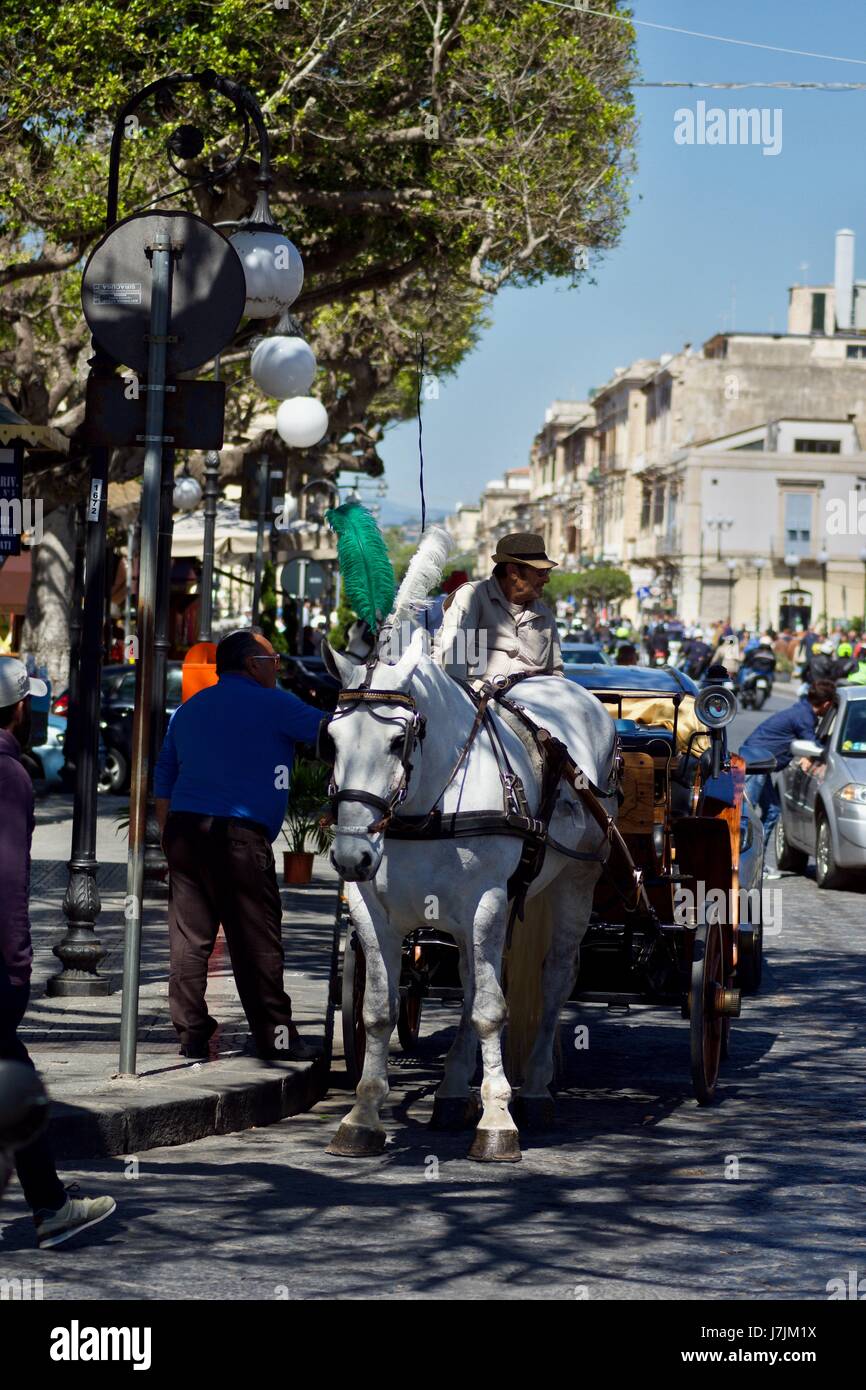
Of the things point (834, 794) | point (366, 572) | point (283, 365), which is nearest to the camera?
point (366, 572)

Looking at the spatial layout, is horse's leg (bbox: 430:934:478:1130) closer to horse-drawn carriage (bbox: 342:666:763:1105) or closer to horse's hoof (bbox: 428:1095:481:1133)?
horse's hoof (bbox: 428:1095:481:1133)

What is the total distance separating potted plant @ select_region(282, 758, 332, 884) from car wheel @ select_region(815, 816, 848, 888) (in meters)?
4.23

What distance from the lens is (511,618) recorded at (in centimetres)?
852

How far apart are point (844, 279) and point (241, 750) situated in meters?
11.0

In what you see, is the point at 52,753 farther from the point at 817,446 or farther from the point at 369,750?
the point at 817,446

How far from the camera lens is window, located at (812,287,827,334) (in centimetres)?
12350

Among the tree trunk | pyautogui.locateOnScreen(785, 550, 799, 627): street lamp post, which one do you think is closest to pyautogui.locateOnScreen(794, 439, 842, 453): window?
pyautogui.locateOnScreen(785, 550, 799, 627): street lamp post

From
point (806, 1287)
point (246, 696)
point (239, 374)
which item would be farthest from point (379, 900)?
point (239, 374)

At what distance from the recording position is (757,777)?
747 inches

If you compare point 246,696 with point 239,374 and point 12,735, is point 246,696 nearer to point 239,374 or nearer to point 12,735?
point 12,735

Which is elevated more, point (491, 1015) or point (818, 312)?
point (818, 312)

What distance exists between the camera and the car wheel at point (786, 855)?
18875 millimetres

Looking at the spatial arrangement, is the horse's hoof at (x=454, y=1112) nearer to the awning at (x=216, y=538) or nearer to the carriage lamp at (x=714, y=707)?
the carriage lamp at (x=714, y=707)

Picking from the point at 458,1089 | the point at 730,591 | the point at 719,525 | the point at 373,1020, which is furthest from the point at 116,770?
the point at 719,525
